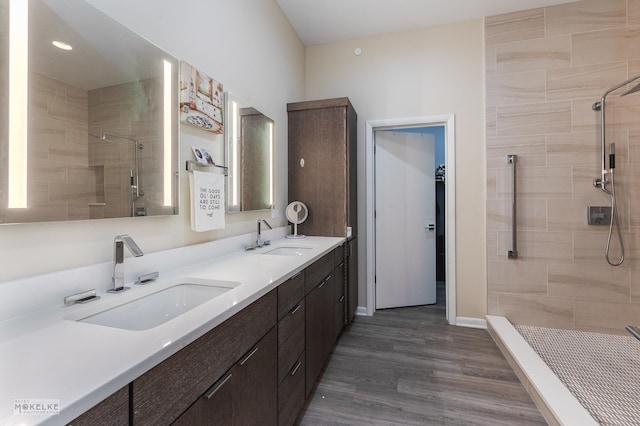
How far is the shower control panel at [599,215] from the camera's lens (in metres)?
2.55

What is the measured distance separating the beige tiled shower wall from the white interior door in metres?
0.74

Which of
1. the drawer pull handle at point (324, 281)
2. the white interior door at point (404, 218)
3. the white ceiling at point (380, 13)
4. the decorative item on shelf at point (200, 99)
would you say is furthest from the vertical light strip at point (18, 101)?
the white interior door at point (404, 218)

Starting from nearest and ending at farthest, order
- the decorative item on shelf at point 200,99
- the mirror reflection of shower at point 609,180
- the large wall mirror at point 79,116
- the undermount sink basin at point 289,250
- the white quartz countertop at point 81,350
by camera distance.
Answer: the white quartz countertop at point 81,350 → the large wall mirror at point 79,116 → the decorative item on shelf at point 200,99 → the undermount sink basin at point 289,250 → the mirror reflection of shower at point 609,180

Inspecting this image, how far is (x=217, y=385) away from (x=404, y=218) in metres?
2.90

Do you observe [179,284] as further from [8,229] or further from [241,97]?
[241,97]

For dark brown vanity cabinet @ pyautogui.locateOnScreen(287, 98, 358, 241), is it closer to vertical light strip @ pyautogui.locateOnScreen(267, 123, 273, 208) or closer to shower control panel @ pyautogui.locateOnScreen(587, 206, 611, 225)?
vertical light strip @ pyautogui.locateOnScreen(267, 123, 273, 208)

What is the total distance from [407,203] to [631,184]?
74.5 inches

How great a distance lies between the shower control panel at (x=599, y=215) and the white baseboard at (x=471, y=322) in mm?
1308

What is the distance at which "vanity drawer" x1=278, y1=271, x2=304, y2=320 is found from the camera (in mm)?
1324

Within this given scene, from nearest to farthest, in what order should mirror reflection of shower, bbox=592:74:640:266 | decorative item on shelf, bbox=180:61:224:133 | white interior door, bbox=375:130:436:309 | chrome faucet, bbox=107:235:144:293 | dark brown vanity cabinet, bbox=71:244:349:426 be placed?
dark brown vanity cabinet, bbox=71:244:349:426
chrome faucet, bbox=107:235:144:293
decorative item on shelf, bbox=180:61:224:133
mirror reflection of shower, bbox=592:74:640:266
white interior door, bbox=375:130:436:309

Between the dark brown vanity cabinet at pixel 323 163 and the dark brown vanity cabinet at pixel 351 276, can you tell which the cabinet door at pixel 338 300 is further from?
the dark brown vanity cabinet at pixel 323 163

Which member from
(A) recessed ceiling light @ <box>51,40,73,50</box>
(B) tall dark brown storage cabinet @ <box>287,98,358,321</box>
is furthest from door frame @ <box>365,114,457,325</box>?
(A) recessed ceiling light @ <box>51,40,73,50</box>

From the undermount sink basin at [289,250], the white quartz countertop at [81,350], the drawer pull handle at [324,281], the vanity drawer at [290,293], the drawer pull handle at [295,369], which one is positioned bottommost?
the drawer pull handle at [295,369]

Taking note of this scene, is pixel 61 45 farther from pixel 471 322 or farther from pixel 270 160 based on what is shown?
pixel 471 322
